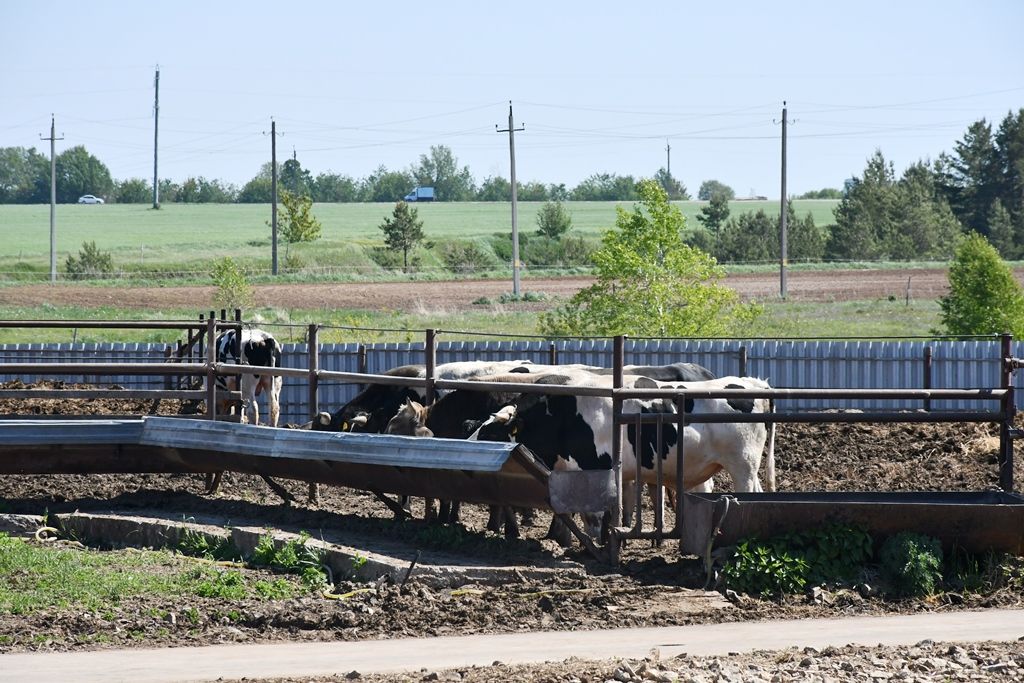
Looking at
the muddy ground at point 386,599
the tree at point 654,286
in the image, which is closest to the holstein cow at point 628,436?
the muddy ground at point 386,599

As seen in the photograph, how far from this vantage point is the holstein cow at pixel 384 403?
13.2 metres

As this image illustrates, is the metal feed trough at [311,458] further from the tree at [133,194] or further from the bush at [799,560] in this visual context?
the tree at [133,194]

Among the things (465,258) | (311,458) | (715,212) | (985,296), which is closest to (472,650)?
(311,458)

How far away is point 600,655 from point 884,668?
5.16 ft

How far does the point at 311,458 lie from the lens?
38.8ft

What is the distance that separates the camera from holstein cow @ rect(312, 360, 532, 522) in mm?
13180

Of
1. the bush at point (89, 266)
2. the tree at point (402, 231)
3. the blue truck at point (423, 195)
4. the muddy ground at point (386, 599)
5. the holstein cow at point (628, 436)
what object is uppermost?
the blue truck at point (423, 195)

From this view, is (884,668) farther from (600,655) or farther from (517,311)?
(517,311)

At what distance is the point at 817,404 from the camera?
26188 millimetres

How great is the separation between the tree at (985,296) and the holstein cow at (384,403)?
20185 millimetres

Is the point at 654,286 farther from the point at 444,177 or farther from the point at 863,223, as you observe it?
the point at 444,177

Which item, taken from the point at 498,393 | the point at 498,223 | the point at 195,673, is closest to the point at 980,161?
the point at 498,223

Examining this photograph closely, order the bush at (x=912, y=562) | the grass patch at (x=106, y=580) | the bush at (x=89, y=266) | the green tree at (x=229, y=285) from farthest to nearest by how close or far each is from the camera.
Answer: the bush at (x=89, y=266) → the green tree at (x=229, y=285) → the bush at (x=912, y=562) → the grass patch at (x=106, y=580)

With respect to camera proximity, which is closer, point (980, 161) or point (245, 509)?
point (245, 509)
